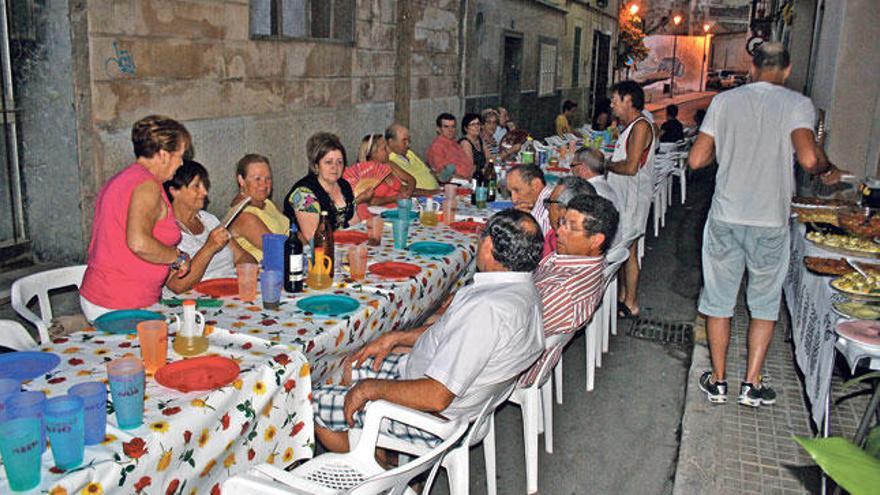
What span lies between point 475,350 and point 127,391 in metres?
1.14

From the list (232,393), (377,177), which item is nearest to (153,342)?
(232,393)

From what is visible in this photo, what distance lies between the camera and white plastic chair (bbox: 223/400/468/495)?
216 cm

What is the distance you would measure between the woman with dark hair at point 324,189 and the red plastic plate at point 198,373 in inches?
79.0

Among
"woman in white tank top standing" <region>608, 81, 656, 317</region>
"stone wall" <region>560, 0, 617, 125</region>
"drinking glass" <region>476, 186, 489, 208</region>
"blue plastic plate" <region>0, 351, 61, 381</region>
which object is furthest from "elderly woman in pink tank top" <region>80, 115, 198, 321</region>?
"stone wall" <region>560, 0, 617, 125</region>

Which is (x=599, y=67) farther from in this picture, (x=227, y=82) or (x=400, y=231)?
(x=400, y=231)

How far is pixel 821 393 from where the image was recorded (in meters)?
3.39

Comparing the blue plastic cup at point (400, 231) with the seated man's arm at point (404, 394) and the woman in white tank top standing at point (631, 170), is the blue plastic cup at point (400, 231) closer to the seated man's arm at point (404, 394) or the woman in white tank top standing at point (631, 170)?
the seated man's arm at point (404, 394)

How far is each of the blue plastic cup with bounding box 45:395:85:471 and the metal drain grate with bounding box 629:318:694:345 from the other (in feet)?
14.2

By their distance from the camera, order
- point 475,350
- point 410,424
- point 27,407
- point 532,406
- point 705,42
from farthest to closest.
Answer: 1. point 705,42
2. point 532,406
3. point 475,350
4. point 410,424
5. point 27,407

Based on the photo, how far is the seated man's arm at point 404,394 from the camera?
8.52 ft

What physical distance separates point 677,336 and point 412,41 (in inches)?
207

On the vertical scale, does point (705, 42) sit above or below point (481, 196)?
above

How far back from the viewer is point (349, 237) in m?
4.21

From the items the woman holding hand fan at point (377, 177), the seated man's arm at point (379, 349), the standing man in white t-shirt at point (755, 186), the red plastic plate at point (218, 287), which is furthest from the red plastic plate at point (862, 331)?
the woman holding hand fan at point (377, 177)
